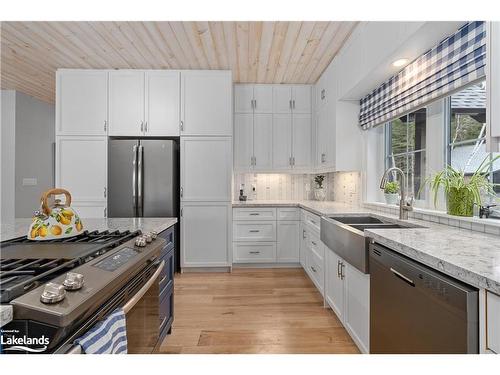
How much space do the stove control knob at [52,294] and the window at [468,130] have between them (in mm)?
2176

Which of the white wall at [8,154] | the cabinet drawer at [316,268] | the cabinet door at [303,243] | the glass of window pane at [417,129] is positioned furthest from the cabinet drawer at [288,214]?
the white wall at [8,154]

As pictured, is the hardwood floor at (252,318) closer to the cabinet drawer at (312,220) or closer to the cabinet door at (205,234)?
the cabinet door at (205,234)

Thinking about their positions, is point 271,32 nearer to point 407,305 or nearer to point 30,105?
point 407,305

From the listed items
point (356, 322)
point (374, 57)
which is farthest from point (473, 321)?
point (374, 57)

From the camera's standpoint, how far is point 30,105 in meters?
5.13

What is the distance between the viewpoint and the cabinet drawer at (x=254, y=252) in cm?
382

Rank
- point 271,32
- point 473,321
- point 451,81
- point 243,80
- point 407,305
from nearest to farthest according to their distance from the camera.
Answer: point 473,321 → point 407,305 → point 451,81 → point 271,32 → point 243,80

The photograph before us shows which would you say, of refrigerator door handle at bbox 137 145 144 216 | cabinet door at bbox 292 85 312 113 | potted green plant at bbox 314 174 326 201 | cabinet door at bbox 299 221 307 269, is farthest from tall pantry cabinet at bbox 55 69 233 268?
potted green plant at bbox 314 174 326 201

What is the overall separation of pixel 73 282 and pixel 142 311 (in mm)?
538

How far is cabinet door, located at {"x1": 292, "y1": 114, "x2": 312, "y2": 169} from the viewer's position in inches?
166

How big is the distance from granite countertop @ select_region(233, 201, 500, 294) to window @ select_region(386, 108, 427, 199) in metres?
0.90

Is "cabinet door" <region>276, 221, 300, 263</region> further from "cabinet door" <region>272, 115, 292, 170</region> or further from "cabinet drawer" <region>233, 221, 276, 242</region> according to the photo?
"cabinet door" <region>272, 115, 292, 170</region>
